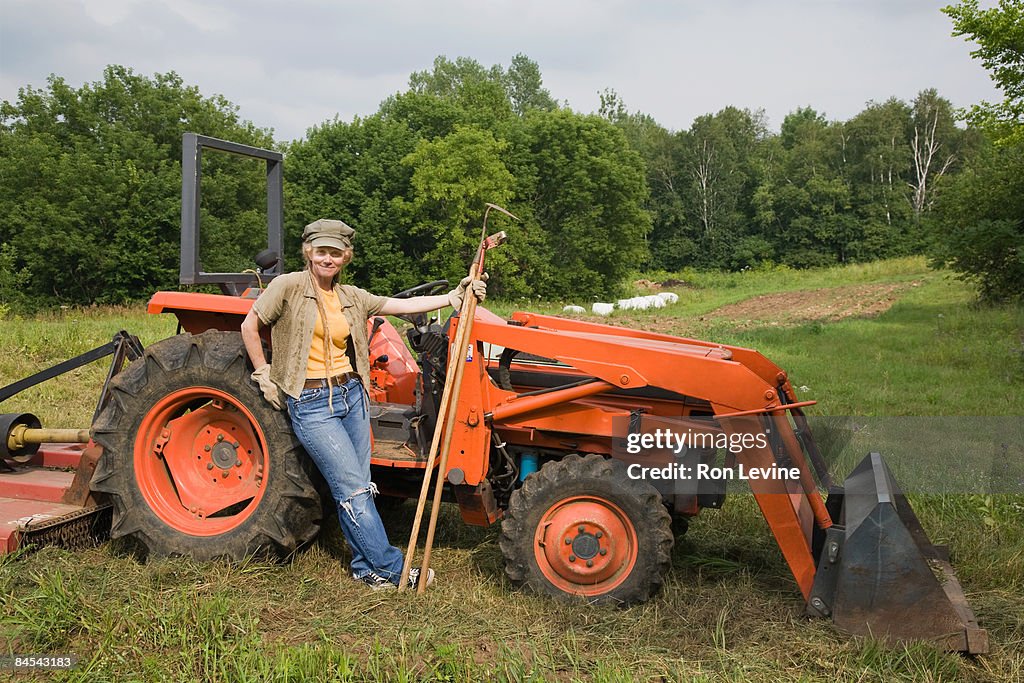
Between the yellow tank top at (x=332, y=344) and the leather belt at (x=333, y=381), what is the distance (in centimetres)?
2

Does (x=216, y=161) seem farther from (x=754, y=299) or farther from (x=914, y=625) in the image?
(x=754, y=299)

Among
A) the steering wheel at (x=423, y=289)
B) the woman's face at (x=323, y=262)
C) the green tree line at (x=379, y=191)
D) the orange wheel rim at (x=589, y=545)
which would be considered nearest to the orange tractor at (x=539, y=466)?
the orange wheel rim at (x=589, y=545)

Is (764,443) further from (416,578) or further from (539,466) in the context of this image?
(416,578)

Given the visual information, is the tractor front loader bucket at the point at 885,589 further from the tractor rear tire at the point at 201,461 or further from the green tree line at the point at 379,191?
the green tree line at the point at 379,191

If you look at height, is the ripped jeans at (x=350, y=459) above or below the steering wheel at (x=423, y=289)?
below

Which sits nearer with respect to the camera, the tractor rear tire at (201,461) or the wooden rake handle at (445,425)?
the wooden rake handle at (445,425)

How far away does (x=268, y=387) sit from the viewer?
3863 mm

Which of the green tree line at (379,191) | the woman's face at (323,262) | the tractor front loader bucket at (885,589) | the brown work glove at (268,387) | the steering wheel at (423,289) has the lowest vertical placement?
the tractor front loader bucket at (885,589)

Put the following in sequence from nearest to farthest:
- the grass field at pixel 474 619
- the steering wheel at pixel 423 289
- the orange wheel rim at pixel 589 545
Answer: the grass field at pixel 474 619, the orange wheel rim at pixel 589 545, the steering wheel at pixel 423 289

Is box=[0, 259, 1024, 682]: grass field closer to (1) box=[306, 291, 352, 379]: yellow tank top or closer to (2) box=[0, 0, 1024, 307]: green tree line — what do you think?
(1) box=[306, 291, 352, 379]: yellow tank top

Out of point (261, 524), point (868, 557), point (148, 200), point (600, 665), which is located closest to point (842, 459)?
point (868, 557)

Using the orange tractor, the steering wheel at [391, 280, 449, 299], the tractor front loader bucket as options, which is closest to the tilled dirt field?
the steering wheel at [391, 280, 449, 299]

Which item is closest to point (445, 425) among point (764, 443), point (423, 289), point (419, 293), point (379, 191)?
point (423, 289)

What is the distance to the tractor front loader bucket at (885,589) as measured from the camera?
3229mm
